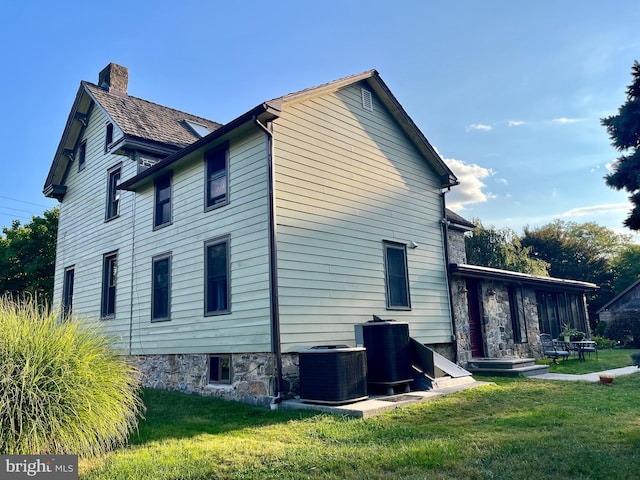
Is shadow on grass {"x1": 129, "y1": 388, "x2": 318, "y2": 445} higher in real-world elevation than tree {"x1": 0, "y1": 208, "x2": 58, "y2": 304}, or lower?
lower

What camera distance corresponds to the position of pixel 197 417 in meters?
7.18

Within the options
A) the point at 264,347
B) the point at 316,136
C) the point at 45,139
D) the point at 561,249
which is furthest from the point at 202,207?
the point at 561,249

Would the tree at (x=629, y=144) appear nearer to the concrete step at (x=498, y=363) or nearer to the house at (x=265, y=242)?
the house at (x=265, y=242)

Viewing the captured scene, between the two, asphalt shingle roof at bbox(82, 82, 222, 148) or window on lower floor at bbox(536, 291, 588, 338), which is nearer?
asphalt shingle roof at bbox(82, 82, 222, 148)

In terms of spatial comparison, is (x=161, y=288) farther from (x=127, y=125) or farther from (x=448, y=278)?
(x=448, y=278)

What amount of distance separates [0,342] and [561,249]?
38.1 metres

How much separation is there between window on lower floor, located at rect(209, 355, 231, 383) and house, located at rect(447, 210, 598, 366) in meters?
6.22

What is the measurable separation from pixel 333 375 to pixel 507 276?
8299 millimetres

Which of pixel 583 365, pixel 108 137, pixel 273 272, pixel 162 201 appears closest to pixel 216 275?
pixel 273 272

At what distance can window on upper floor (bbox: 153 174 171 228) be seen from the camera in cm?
1105

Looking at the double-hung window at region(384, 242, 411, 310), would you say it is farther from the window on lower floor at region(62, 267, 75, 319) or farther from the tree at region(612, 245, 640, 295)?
the tree at region(612, 245, 640, 295)

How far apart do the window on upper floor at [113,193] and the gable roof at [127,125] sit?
0.99m

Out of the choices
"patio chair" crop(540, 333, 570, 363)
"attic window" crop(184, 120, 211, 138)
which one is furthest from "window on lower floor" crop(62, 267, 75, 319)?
"patio chair" crop(540, 333, 570, 363)

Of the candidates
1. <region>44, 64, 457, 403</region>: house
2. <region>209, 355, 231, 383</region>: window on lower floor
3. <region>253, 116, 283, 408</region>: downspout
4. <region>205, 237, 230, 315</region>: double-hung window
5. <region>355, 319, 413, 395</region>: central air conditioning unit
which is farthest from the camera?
<region>205, 237, 230, 315</region>: double-hung window
